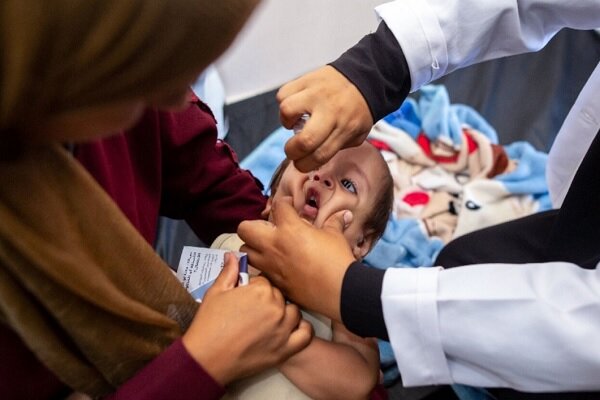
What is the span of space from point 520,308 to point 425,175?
3.36 feet

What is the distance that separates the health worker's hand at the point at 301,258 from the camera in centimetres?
82

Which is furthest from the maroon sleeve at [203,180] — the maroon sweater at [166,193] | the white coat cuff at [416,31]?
the white coat cuff at [416,31]

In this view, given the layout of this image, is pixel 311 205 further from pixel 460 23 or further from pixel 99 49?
pixel 99 49

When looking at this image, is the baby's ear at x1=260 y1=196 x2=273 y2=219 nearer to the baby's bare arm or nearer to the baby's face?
the baby's face

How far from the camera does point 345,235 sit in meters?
1.07

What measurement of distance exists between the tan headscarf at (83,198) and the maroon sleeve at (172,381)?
0.06ft

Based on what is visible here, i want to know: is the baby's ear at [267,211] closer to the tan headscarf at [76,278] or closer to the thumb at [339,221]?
the thumb at [339,221]

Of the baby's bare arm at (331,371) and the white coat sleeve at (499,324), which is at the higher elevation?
the white coat sleeve at (499,324)

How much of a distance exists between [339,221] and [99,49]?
57cm

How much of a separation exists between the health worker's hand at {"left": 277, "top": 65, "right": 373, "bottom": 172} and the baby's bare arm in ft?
0.83

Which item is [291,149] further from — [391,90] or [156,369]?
[156,369]

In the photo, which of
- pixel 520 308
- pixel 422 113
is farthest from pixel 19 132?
pixel 422 113

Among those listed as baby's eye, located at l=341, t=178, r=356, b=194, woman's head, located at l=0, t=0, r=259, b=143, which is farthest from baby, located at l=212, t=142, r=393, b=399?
woman's head, located at l=0, t=0, r=259, b=143

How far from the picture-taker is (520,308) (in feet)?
2.52
